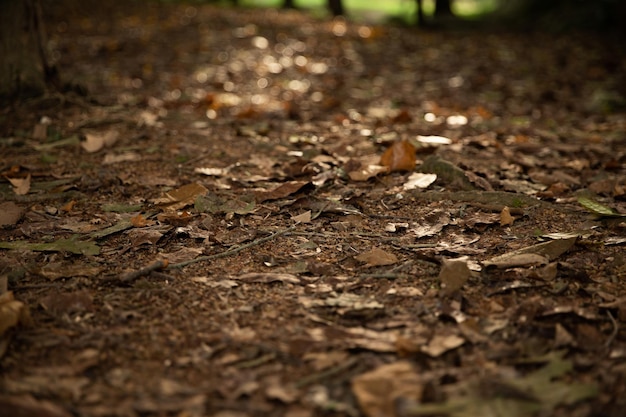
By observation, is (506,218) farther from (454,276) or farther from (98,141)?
(98,141)

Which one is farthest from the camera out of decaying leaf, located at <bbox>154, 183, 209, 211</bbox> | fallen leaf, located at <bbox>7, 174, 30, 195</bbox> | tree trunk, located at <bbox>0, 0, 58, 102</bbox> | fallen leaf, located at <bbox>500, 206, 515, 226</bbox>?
tree trunk, located at <bbox>0, 0, 58, 102</bbox>

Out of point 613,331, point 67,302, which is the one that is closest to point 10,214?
point 67,302

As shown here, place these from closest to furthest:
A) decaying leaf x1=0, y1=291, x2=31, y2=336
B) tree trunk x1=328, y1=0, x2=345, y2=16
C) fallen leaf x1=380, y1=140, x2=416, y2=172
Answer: decaying leaf x1=0, y1=291, x2=31, y2=336 < fallen leaf x1=380, y1=140, x2=416, y2=172 < tree trunk x1=328, y1=0, x2=345, y2=16

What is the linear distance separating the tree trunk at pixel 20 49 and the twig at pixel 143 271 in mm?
2925

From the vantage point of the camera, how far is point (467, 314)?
2.27 metres

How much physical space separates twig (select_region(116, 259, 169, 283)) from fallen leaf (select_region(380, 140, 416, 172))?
1.66 m

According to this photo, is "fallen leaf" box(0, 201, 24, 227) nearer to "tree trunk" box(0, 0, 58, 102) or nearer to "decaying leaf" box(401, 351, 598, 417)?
"tree trunk" box(0, 0, 58, 102)

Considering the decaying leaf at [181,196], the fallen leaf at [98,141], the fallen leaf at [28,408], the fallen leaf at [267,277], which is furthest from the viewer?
the fallen leaf at [98,141]

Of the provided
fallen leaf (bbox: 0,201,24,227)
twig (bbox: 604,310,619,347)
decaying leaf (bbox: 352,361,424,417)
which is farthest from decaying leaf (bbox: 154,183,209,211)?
twig (bbox: 604,310,619,347)

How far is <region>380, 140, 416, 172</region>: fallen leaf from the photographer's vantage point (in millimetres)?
3766

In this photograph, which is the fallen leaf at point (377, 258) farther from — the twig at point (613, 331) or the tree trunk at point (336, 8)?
the tree trunk at point (336, 8)

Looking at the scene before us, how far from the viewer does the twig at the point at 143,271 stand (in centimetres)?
248

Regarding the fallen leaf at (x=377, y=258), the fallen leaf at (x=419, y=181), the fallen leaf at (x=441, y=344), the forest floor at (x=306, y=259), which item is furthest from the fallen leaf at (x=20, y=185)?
the fallen leaf at (x=441, y=344)

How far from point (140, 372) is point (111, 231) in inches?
44.6
